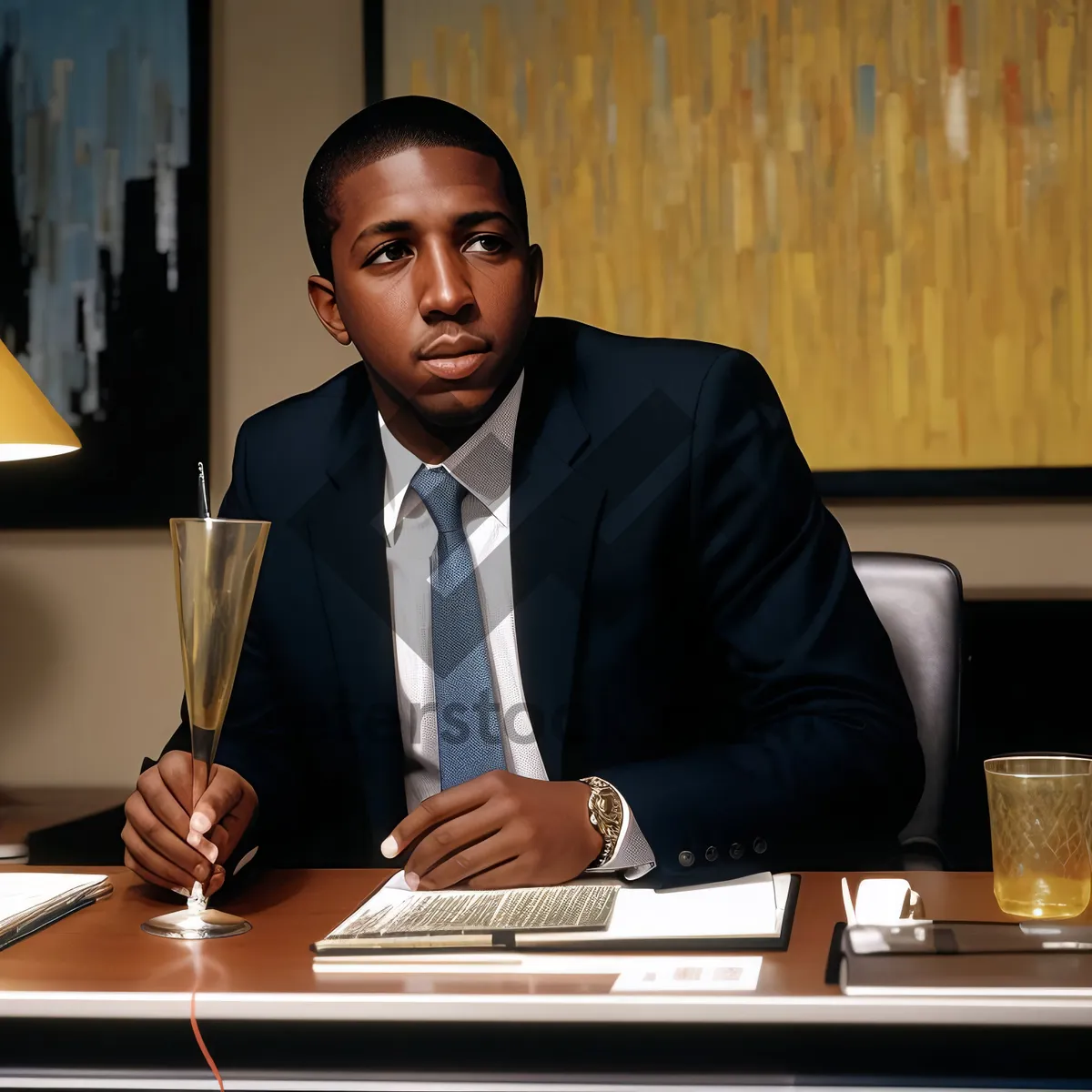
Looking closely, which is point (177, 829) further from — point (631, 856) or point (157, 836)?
point (631, 856)

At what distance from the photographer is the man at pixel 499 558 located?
1.49 meters

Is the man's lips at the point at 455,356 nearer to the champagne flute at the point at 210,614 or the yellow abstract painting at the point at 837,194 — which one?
the champagne flute at the point at 210,614

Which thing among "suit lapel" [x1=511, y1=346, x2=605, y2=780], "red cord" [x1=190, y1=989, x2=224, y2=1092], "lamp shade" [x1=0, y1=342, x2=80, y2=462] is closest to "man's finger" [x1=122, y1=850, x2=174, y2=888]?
"red cord" [x1=190, y1=989, x2=224, y2=1092]

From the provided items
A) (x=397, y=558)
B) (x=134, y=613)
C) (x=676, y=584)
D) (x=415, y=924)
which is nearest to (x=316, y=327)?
(x=134, y=613)

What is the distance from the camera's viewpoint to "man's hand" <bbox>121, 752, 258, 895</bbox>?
113cm

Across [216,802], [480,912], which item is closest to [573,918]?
[480,912]

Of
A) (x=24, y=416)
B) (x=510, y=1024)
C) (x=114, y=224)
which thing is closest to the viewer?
(x=510, y=1024)

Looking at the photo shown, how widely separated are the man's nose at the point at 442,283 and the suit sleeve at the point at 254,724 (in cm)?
37

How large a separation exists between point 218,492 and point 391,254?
1261mm

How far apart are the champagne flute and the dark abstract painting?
169 centimetres

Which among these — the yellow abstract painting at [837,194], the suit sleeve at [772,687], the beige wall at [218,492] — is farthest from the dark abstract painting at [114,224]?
the suit sleeve at [772,687]

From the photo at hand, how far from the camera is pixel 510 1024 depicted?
2.71ft

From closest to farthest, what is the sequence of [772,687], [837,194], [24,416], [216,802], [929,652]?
[216,802]
[772,687]
[929,652]
[24,416]
[837,194]

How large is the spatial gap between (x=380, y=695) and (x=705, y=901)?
61 cm
